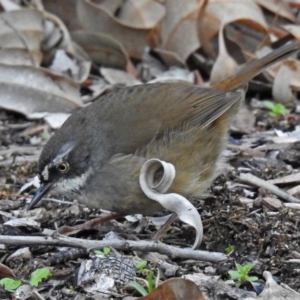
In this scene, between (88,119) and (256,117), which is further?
(256,117)

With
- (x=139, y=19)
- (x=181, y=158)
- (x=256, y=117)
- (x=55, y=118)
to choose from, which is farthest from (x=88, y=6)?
(x=181, y=158)

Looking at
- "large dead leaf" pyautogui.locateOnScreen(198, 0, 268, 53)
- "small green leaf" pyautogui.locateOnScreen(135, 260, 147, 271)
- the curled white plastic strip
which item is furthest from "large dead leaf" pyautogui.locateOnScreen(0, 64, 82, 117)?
"small green leaf" pyautogui.locateOnScreen(135, 260, 147, 271)

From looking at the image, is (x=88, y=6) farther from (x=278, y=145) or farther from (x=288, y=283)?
(x=288, y=283)

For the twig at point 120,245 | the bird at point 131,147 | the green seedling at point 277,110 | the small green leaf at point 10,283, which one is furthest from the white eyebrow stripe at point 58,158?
the green seedling at point 277,110

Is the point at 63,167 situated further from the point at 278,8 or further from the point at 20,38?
the point at 278,8

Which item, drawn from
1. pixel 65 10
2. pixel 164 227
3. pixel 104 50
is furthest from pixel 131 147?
pixel 65 10

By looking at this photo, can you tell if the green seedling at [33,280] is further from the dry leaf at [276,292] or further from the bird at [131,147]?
the dry leaf at [276,292]

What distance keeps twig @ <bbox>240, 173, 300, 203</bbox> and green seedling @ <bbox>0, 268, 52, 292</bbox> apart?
165cm

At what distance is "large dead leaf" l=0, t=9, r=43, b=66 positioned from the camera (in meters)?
7.26

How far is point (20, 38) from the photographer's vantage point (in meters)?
7.29

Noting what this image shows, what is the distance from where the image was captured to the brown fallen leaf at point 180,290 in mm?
3721

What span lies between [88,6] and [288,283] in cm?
421

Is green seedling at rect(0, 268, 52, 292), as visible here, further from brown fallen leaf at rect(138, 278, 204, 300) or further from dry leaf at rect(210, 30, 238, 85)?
dry leaf at rect(210, 30, 238, 85)

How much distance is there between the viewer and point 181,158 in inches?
202
